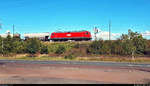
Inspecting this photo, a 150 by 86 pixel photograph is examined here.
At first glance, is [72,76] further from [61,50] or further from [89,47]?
[89,47]

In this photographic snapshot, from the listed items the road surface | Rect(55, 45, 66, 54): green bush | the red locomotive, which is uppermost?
the red locomotive

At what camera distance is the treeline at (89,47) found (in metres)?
30.2

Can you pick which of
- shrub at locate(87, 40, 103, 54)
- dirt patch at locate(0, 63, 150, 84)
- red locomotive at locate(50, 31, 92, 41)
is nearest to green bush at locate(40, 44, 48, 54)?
red locomotive at locate(50, 31, 92, 41)

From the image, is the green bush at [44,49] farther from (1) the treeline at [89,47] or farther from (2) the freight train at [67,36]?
(2) the freight train at [67,36]

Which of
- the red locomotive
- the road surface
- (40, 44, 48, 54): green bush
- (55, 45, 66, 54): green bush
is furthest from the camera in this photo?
the red locomotive

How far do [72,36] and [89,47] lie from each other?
30.5ft

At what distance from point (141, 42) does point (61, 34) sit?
26375mm

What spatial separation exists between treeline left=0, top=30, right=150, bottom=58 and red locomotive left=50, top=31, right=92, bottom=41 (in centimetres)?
410

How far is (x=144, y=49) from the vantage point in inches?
1318

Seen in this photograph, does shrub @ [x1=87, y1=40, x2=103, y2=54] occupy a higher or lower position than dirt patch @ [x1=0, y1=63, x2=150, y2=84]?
higher

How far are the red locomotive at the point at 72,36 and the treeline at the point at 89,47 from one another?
4.10 m

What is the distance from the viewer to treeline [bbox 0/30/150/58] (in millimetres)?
30172

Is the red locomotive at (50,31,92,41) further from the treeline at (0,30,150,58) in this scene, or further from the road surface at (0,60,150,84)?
the road surface at (0,60,150,84)

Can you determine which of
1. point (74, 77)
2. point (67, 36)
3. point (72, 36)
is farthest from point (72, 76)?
point (67, 36)
